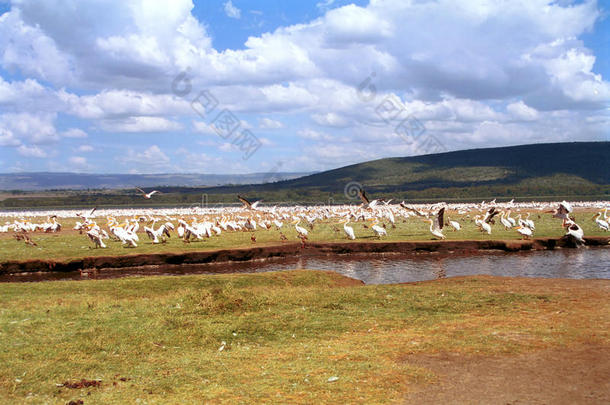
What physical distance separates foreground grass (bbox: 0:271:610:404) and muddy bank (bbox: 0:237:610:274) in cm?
690

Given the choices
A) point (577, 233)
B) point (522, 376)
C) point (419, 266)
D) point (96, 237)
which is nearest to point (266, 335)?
point (522, 376)

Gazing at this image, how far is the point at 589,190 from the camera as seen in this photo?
4316 inches

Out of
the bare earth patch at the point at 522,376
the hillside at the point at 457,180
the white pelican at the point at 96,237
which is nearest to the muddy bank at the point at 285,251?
the white pelican at the point at 96,237

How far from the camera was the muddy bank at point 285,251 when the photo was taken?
2248cm

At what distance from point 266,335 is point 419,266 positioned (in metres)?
13.4

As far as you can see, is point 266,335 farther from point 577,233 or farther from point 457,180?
point 457,180

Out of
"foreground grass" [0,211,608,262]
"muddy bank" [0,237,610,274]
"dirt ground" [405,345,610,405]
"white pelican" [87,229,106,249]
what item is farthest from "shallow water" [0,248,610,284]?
"dirt ground" [405,345,610,405]

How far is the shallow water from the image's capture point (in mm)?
20375

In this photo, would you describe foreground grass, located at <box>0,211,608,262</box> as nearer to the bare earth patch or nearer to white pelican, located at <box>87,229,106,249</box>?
white pelican, located at <box>87,229,106,249</box>

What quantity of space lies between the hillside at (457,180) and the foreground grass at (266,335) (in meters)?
97.1

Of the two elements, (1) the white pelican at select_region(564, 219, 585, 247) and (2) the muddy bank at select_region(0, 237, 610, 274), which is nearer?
(2) the muddy bank at select_region(0, 237, 610, 274)

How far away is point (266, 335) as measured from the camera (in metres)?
10.5

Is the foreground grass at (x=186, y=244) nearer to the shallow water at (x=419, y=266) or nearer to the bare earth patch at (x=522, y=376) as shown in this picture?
the shallow water at (x=419, y=266)

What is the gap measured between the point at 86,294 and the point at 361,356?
31.1 feet
